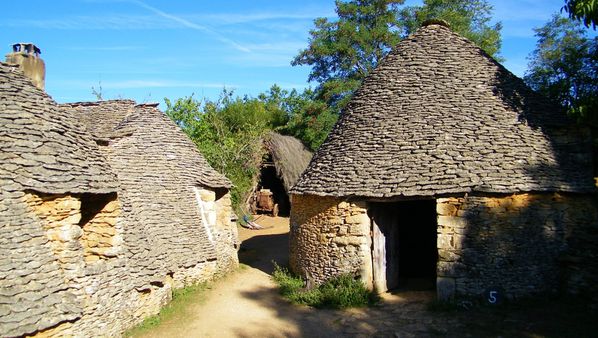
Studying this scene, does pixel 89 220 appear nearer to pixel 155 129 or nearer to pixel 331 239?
pixel 155 129

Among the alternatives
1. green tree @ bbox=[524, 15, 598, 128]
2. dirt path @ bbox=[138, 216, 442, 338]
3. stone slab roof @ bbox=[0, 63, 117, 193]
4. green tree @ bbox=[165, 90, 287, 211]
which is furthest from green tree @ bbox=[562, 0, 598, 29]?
green tree @ bbox=[165, 90, 287, 211]

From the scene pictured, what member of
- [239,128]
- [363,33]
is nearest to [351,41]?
[363,33]

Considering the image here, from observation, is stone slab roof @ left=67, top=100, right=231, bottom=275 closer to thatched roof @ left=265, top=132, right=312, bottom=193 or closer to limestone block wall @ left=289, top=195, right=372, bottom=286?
limestone block wall @ left=289, top=195, right=372, bottom=286

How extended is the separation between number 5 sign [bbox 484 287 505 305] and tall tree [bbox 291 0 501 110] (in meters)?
17.2

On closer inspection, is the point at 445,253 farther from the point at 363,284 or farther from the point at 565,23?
the point at 565,23

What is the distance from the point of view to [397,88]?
12.0 m

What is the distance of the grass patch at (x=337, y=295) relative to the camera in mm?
10180

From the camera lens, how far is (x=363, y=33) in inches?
1014

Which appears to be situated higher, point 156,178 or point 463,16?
point 463,16

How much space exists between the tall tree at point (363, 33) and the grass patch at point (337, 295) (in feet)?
52.7

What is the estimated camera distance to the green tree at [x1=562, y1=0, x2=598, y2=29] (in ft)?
27.2

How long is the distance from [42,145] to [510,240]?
9.02 metres

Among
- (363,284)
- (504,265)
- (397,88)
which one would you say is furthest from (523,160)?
(363,284)

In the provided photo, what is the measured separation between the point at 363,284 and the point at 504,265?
3.03m
